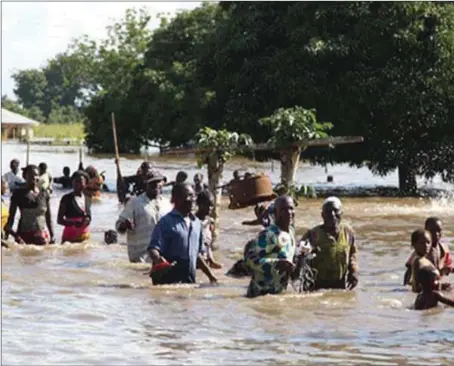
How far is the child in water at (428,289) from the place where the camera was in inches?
432

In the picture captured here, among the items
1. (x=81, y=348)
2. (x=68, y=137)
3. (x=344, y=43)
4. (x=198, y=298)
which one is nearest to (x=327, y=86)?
(x=344, y=43)

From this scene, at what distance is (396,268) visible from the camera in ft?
53.0

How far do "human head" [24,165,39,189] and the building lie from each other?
64863mm

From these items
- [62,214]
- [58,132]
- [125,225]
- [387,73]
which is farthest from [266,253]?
[58,132]

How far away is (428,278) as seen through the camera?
11.0 m

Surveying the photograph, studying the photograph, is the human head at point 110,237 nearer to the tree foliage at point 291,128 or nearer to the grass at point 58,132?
the tree foliage at point 291,128

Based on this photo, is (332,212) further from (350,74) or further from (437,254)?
(350,74)

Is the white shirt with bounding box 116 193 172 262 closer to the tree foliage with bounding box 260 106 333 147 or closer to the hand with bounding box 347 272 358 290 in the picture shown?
the hand with bounding box 347 272 358 290

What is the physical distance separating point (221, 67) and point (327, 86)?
329 cm

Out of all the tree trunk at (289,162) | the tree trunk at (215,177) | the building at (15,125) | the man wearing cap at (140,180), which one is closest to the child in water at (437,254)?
the man wearing cap at (140,180)

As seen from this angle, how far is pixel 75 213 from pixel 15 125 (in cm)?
7520

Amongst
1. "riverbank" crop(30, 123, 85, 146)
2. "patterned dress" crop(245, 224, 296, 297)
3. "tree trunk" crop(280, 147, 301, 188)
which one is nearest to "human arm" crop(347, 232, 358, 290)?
"patterned dress" crop(245, 224, 296, 297)

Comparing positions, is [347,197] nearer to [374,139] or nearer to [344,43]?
[374,139]

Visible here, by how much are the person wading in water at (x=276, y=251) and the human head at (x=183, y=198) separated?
27.1 inches
